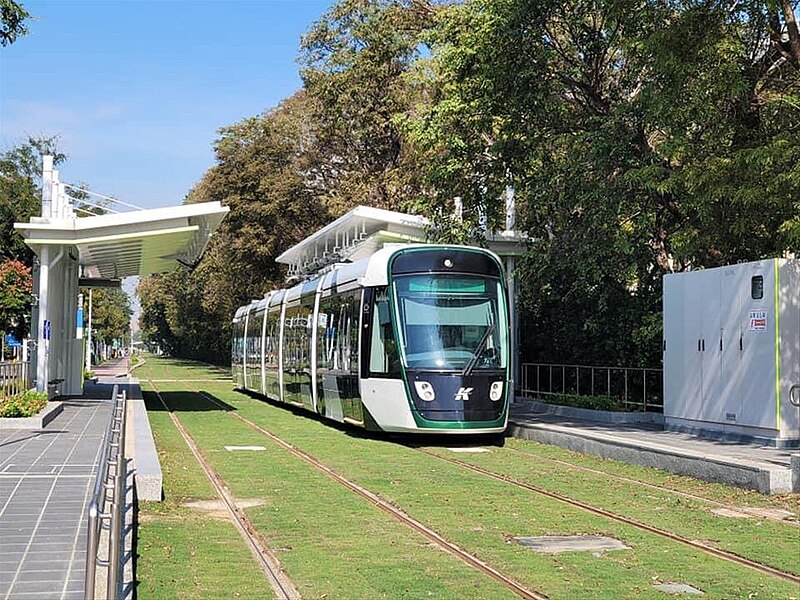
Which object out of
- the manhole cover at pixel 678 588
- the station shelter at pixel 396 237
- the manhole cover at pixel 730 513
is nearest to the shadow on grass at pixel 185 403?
the station shelter at pixel 396 237

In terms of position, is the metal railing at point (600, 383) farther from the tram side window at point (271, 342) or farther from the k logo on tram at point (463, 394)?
the tram side window at point (271, 342)

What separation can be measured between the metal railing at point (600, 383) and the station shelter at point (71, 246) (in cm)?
950

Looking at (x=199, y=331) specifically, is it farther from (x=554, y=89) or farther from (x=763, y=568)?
(x=763, y=568)

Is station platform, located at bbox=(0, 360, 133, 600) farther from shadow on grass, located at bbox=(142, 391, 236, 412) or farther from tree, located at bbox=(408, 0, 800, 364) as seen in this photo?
tree, located at bbox=(408, 0, 800, 364)

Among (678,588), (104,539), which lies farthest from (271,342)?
(678,588)

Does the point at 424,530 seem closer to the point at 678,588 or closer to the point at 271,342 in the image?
the point at 678,588

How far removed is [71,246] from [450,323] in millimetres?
10757

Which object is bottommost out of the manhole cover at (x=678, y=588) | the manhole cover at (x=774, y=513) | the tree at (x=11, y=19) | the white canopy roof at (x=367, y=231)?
the manhole cover at (x=678, y=588)

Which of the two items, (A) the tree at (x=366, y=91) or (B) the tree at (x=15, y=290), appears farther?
(A) the tree at (x=366, y=91)

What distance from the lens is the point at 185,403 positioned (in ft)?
104

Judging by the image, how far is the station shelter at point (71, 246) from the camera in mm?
23641

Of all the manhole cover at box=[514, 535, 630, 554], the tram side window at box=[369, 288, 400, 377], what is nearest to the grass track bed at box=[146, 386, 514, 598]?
the manhole cover at box=[514, 535, 630, 554]

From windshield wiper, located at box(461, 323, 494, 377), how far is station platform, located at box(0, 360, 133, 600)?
Result: 6.00 meters

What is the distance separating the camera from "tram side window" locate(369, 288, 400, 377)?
18578 mm
